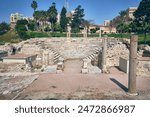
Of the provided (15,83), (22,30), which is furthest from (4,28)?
(15,83)

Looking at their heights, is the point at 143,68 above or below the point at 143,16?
below

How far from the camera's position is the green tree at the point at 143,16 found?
34031 millimetres

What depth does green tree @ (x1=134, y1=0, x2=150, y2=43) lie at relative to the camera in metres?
34.0

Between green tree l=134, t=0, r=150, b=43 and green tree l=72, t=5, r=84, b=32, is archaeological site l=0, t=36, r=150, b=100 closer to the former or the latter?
green tree l=134, t=0, r=150, b=43

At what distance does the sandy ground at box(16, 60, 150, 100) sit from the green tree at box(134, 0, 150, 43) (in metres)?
17.5

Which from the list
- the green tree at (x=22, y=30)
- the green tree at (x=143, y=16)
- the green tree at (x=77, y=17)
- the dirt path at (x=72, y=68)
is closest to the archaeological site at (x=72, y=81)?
the dirt path at (x=72, y=68)

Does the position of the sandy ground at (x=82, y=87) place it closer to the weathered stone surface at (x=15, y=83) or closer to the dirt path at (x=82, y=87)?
the dirt path at (x=82, y=87)

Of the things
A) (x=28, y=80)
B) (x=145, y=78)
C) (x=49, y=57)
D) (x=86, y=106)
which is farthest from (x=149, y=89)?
(x=49, y=57)

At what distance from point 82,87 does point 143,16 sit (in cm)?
2345

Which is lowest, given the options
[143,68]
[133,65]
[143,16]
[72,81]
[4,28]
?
[72,81]

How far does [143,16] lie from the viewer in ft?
119

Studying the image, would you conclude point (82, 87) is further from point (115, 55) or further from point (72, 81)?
point (115, 55)

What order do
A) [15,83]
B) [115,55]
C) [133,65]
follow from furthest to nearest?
[115,55]
[15,83]
[133,65]

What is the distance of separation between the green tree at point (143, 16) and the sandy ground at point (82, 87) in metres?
17.5
